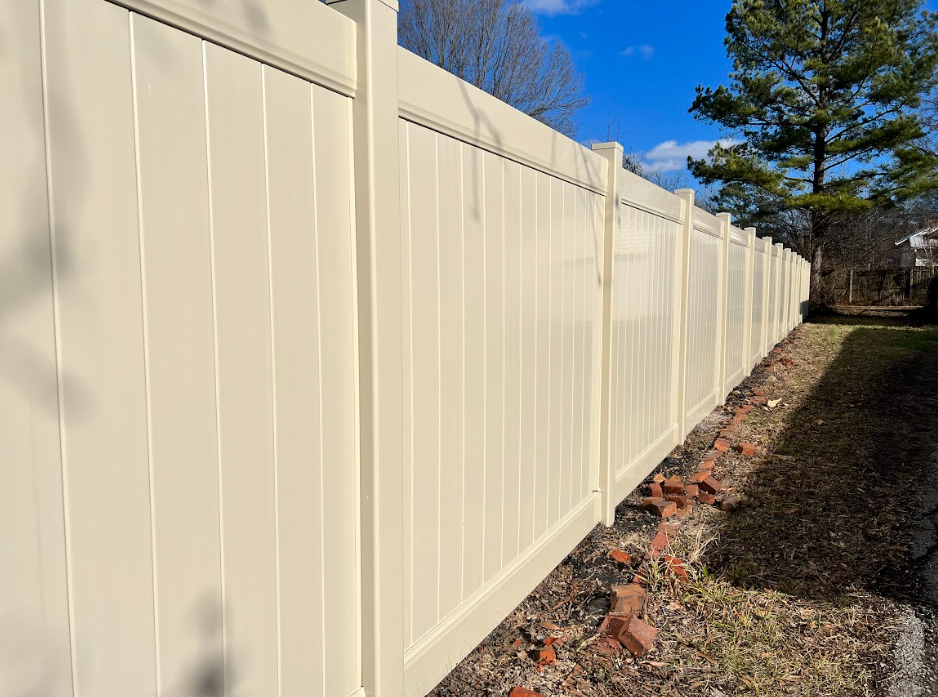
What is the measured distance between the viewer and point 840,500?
448 cm

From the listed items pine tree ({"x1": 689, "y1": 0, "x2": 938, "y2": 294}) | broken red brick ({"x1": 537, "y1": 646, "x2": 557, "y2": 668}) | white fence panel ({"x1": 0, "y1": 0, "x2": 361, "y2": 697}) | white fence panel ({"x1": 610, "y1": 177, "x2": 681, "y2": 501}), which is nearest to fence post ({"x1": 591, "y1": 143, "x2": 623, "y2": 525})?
white fence panel ({"x1": 610, "y1": 177, "x2": 681, "y2": 501})

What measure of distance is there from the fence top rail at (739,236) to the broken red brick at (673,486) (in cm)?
424

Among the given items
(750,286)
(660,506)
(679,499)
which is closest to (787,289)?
(750,286)

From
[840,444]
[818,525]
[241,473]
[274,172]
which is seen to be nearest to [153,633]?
A: [241,473]

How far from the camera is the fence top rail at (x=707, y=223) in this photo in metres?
6.12

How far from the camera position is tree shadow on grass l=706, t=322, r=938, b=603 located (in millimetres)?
3410

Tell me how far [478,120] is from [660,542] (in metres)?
2.52

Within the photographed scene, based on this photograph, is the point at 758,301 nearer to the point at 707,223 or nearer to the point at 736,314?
the point at 736,314

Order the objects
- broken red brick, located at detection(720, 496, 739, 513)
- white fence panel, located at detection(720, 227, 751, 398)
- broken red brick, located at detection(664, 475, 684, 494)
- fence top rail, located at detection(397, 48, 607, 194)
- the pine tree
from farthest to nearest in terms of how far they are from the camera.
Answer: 1. the pine tree
2. white fence panel, located at detection(720, 227, 751, 398)
3. broken red brick, located at detection(664, 475, 684, 494)
4. broken red brick, located at detection(720, 496, 739, 513)
5. fence top rail, located at detection(397, 48, 607, 194)

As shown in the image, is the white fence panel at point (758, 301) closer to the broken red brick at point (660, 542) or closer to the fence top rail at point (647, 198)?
the fence top rail at point (647, 198)

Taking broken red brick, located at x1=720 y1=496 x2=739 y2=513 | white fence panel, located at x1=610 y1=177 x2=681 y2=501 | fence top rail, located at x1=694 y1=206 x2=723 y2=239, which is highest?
fence top rail, located at x1=694 y1=206 x2=723 y2=239

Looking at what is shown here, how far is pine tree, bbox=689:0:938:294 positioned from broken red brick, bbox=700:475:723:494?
66.5ft

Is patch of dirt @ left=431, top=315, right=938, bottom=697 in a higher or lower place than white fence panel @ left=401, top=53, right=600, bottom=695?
lower

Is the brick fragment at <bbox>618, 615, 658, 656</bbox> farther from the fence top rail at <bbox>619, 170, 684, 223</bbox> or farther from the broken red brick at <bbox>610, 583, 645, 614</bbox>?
the fence top rail at <bbox>619, 170, 684, 223</bbox>
